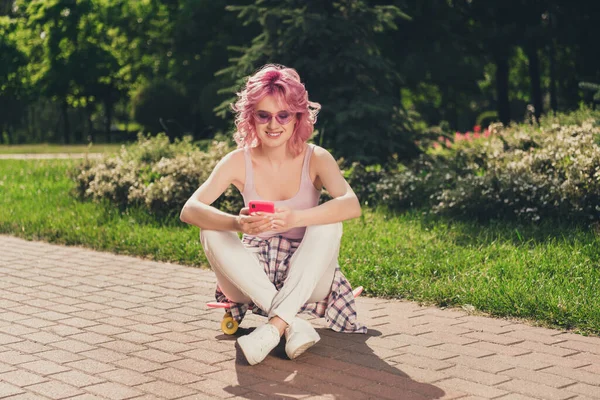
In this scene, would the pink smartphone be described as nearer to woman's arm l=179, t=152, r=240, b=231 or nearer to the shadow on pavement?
woman's arm l=179, t=152, r=240, b=231

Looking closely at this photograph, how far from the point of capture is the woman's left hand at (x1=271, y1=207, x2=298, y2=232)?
14.3 ft

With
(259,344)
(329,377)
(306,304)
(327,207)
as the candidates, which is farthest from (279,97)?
(329,377)

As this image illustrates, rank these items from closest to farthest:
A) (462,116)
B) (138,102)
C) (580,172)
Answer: (580,172), (138,102), (462,116)

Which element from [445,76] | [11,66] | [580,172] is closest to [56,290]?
[580,172]

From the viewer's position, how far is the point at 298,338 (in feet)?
14.0

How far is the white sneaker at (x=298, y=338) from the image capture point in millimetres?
4262

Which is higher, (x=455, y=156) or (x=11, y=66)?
(x=11, y=66)

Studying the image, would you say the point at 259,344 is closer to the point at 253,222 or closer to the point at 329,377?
the point at 329,377

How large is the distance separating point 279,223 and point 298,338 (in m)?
0.58

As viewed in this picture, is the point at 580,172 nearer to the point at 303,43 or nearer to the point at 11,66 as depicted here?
the point at 303,43

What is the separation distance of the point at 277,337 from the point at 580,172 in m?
4.74

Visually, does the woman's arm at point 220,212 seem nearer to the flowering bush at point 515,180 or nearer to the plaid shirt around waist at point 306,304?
the plaid shirt around waist at point 306,304

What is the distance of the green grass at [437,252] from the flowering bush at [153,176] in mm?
262

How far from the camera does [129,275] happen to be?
6.90 meters
